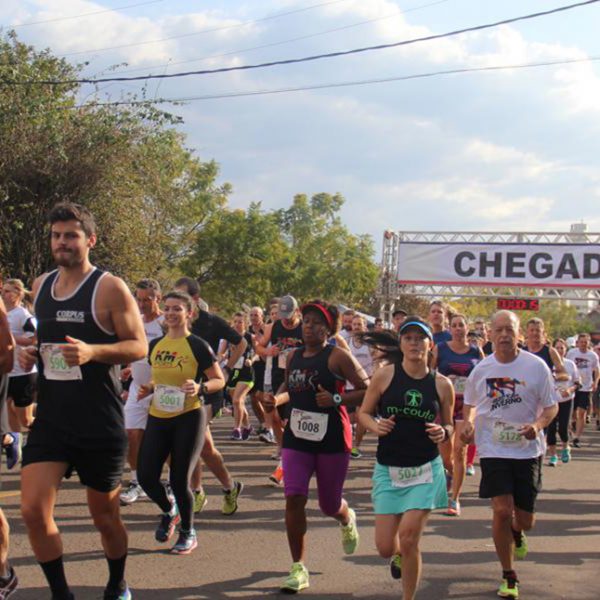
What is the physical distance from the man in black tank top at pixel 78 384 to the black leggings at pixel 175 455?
1.88 m

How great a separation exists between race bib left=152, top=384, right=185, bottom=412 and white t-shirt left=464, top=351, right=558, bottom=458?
2.14 m

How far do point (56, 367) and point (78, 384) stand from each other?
14 centimetres

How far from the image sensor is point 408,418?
570 cm

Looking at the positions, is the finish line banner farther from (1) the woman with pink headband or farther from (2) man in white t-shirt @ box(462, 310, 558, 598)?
(1) the woman with pink headband

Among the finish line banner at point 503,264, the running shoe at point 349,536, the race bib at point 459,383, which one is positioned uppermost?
the finish line banner at point 503,264

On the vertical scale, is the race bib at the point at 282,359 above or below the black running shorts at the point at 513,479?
above

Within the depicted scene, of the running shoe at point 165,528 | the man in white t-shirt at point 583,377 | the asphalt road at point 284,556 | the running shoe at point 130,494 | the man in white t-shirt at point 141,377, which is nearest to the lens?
the asphalt road at point 284,556

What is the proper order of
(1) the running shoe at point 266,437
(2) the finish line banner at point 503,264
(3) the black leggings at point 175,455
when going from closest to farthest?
(3) the black leggings at point 175,455 → (1) the running shoe at point 266,437 → (2) the finish line banner at point 503,264

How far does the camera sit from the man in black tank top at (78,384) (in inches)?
186

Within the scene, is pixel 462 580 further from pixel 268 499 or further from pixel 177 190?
pixel 177 190

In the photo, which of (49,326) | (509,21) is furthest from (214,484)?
(509,21)

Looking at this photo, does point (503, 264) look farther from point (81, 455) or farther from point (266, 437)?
point (81, 455)

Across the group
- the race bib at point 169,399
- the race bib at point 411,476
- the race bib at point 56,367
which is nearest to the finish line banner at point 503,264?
the race bib at point 169,399

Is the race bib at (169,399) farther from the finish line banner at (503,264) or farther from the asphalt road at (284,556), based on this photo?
the finish line banner at (503,264)
